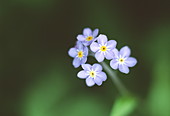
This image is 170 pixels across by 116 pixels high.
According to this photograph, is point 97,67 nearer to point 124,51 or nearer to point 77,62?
point 77,62

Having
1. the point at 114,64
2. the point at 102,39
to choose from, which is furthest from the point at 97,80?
the point at 102,39

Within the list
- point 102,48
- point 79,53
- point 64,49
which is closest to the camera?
point 102,48

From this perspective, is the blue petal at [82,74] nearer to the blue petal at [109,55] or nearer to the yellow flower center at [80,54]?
the yellow flower center at [80,54]

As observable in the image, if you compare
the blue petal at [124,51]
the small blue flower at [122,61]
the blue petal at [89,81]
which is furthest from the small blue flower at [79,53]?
the blue petal at [124,51]

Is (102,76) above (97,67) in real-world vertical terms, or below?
below

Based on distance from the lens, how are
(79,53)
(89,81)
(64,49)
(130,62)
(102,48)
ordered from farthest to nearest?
(64,49) < (130,62) < (79,53) < (89,81) < (102,48)

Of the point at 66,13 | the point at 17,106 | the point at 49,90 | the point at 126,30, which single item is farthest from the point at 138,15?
the point at 17,106

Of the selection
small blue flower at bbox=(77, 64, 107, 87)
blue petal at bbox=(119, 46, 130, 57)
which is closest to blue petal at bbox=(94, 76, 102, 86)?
small blue flower at bbox=(77, 64, 107, 87)

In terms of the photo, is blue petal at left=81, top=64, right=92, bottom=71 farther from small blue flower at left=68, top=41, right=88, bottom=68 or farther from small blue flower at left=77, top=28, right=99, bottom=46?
small blue flower at left=77, top=28, right=99, bottom=46
